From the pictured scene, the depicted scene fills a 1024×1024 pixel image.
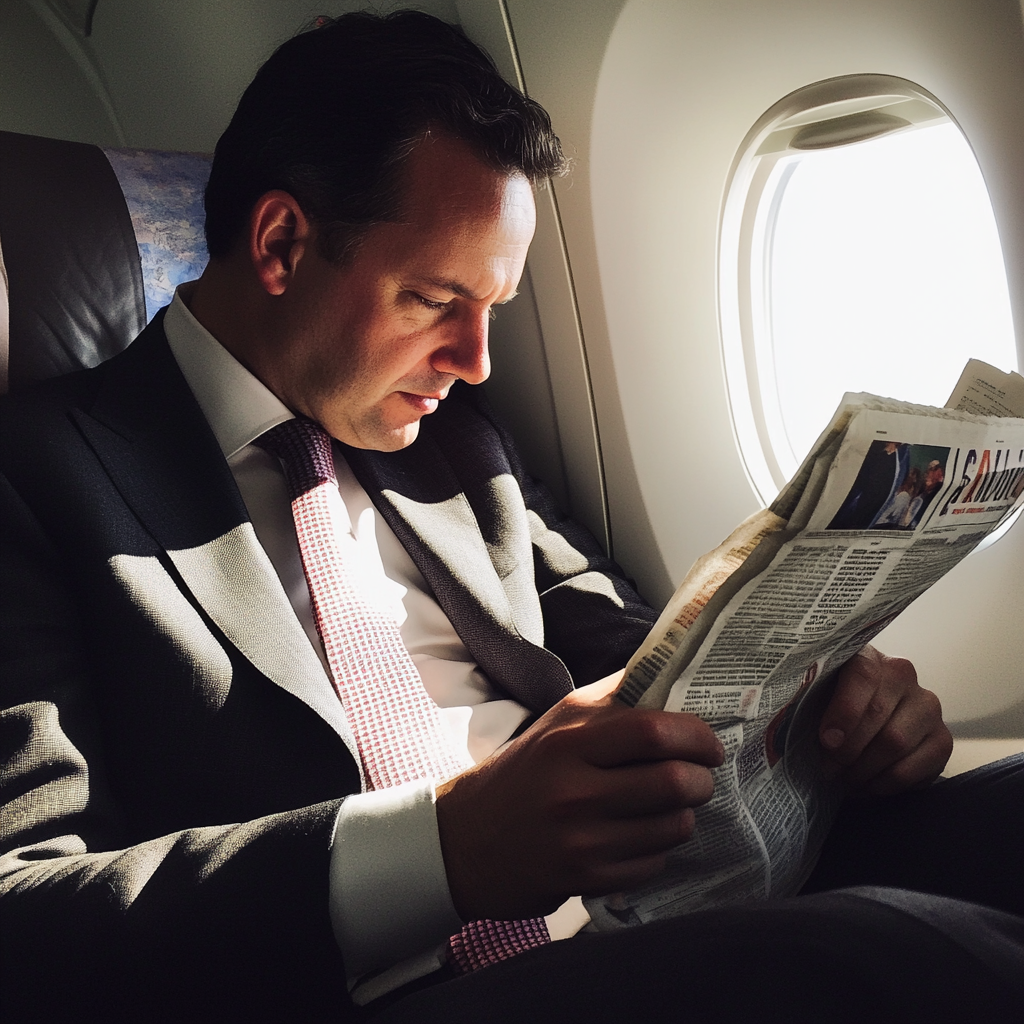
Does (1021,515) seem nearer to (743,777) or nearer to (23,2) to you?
(743,777)

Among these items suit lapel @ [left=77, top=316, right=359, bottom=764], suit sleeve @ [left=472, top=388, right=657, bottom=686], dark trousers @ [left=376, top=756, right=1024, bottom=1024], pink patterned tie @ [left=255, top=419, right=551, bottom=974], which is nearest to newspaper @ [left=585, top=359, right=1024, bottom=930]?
dark trousers @ [left=376, top=756, right=1024, bottom=1024]

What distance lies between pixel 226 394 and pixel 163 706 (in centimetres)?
46

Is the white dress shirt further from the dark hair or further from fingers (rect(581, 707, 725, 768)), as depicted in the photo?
fingers (rect(581, 707, 725, 768))

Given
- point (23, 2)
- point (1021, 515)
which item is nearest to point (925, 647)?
point (1021, 515)

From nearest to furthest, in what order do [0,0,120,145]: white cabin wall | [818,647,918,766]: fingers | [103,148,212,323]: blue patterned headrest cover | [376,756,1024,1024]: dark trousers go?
[376,756,1024,1024]: dark trousers
[818,647,918,766]: fingers
[103,148,212,323]: blue patterned headrest cover
[0,0,120,145]: white cabin wall

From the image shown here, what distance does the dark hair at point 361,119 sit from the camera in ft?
4.04

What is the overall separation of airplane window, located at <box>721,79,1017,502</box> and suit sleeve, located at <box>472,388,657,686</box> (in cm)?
36

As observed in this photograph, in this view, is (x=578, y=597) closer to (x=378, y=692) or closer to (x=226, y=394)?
(x=378, y=692)

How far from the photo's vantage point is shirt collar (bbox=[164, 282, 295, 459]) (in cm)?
125

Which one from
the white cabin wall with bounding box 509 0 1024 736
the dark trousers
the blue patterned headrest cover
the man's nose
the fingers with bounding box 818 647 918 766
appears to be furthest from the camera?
the blue patterned headrest cover

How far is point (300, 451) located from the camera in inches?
49.8

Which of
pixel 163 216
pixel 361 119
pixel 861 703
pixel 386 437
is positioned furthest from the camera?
pixel 163 216

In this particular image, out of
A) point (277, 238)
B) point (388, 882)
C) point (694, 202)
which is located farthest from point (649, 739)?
point (694, 202)

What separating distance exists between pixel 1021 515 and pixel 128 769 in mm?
1245
